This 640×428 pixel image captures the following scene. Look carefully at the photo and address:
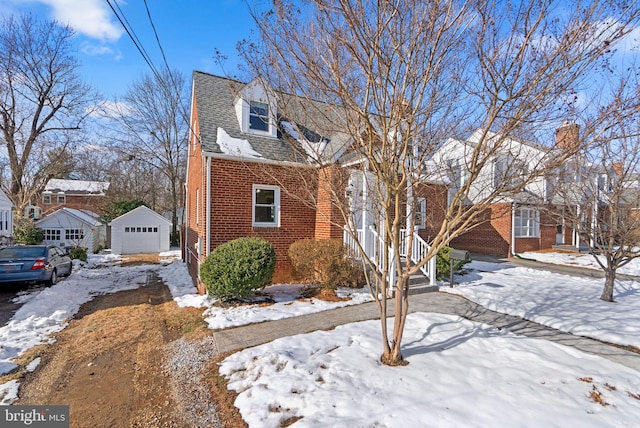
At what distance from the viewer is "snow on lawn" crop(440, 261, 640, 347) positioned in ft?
18.0

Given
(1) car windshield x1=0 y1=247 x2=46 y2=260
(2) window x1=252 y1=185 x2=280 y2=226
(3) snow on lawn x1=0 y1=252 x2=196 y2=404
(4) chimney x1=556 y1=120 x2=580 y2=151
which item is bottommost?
(3) snow on lawn x1=0 y1=252 x2=196 y2=404

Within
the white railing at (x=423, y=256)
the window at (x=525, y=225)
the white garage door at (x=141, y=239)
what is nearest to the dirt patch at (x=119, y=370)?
the white railing at (x=423, y=256)

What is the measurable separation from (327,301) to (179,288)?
497 centimetres

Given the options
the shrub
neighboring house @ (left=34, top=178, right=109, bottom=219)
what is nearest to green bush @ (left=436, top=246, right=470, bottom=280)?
the shrub

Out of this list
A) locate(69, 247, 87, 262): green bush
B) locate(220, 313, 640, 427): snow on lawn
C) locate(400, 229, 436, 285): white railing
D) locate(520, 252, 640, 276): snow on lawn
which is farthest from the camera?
locate(69, 247, 87, 262): green bush

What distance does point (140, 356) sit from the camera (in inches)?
183

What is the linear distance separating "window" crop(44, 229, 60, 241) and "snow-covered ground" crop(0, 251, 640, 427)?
1708 cm

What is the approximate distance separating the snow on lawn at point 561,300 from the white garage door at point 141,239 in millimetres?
19627

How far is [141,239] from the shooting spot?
20.6 metres

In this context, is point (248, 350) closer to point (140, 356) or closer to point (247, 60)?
point (140, 356)

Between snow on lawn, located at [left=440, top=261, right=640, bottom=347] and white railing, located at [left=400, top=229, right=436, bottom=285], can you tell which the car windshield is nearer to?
white railing, located at [left=400, top=229, right=436, bottom=285]

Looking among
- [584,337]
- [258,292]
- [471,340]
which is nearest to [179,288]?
[258,292]

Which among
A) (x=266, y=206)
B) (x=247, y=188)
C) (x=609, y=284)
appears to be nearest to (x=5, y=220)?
(x=247, y=188)

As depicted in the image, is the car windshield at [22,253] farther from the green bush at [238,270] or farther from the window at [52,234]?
the window at [52,234]
